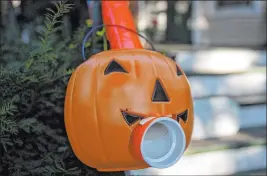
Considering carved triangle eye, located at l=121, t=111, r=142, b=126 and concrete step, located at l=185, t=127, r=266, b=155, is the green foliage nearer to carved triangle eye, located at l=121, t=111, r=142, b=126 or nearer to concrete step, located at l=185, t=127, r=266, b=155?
carved triangle eye, located at l=121, t=111, r=142, b=126

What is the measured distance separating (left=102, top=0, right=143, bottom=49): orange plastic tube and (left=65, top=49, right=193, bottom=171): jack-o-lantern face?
0.16m

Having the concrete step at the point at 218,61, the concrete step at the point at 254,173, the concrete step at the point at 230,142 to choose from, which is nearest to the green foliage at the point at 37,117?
the concrete step at the point at 230,142

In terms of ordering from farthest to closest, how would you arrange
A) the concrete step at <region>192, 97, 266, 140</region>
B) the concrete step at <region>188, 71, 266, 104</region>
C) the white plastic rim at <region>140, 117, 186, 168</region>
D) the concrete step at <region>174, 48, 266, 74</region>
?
Answer: the concrete step at <region>174, 48, 266, 74</region>, the concrete step at <region>188, 71, 266, 104</region>, the concrete step at <region>192, 97, 266, 140</region>, the white plastic rim at <region>140, 117, 186, 168</region>

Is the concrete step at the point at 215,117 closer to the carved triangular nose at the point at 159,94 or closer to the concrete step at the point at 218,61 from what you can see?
the concrete step at the point at 218,61

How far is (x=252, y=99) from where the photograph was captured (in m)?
2.78

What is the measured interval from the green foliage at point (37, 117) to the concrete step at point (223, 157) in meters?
0.55

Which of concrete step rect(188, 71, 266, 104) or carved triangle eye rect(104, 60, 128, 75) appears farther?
concrete step rect(188, 71, 266, 104)

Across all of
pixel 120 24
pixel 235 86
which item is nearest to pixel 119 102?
pixel 120 24

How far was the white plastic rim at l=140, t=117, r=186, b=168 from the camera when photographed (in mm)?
1219

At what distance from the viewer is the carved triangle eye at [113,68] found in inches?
50.9

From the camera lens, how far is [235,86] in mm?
2758

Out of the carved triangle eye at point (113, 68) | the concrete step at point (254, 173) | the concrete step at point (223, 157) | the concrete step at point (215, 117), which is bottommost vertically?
the concrete step at point (254, 173)

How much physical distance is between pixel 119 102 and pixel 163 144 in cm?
18

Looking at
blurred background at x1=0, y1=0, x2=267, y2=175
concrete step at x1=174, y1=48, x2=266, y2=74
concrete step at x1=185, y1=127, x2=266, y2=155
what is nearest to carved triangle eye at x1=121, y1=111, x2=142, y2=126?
blurred background at x1=0, y1=0, x2=267, y2=175
